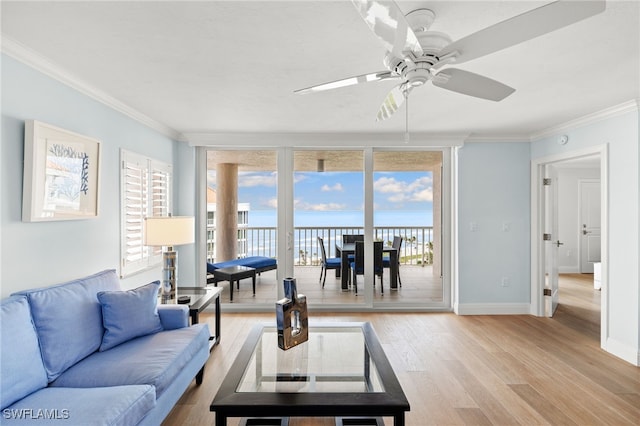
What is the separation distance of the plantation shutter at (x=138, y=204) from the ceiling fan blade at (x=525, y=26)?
3.06 meters

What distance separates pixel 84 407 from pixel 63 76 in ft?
7.28

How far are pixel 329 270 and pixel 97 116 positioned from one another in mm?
3511

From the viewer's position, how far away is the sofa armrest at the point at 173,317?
2.61 metres

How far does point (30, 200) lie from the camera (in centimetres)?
209

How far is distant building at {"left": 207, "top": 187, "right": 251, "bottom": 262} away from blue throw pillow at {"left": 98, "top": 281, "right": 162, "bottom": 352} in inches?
88.0

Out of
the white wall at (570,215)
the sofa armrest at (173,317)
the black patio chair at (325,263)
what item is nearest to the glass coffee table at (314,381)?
the sofa armrest at (173,317)

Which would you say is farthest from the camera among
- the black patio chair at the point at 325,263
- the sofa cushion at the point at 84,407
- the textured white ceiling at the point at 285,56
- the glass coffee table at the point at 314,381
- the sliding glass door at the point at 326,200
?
the black patio chair at the point at 325,263

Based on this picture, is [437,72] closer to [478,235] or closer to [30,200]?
[30,200]

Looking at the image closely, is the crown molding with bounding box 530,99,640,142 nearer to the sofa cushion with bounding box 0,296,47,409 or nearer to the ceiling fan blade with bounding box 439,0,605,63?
the ceiling fan blade with bounding box 439,0,605,63

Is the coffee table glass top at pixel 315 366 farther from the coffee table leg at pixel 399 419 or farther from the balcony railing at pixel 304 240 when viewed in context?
the balcony railing at pixel 304 240

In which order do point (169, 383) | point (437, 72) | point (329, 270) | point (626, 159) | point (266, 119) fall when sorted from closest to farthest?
point (437, 72), point (169, 383), point (626, 159), point (266, 119), point (329, 270)

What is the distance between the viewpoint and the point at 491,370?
294 cm

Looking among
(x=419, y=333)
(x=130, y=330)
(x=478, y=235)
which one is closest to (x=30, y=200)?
(x=130, y=330)

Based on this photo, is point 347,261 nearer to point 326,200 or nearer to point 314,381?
point 326,200
